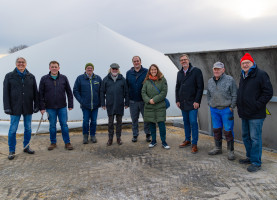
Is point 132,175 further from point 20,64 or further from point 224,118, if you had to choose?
point 20,64

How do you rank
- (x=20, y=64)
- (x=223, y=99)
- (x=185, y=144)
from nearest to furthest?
(x=223, y=99), (x=20, y=64), (x=185, y=144)

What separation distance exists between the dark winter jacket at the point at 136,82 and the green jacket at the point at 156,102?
353mm

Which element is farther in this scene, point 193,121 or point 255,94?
point 193,121

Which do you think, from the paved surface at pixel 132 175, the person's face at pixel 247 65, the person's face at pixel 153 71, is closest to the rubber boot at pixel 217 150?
the paved surface at pixel 132 175

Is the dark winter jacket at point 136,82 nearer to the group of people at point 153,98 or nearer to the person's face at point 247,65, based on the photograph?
the group of people at point 153,98

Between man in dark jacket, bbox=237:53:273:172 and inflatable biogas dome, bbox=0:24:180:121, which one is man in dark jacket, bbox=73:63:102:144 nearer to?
inflatable biogas dome, bbox=0:24:180:121

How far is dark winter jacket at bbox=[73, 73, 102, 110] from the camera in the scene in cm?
504

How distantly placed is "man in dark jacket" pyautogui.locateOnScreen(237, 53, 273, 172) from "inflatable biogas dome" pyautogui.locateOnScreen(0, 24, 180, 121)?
3.62 metres

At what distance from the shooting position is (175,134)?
602 cm

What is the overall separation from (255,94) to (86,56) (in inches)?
212

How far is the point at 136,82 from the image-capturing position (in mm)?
4957

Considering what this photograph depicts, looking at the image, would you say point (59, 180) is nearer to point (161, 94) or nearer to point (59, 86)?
point (59, 86)

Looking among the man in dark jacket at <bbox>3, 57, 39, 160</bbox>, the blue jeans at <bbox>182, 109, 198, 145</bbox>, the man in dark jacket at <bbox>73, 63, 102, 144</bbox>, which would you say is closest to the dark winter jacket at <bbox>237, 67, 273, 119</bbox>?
the blue jeans at <bbox>182, 109, 198, 145</bbox>

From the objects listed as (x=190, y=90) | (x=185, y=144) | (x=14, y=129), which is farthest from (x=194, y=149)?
(x=14, y=129)
